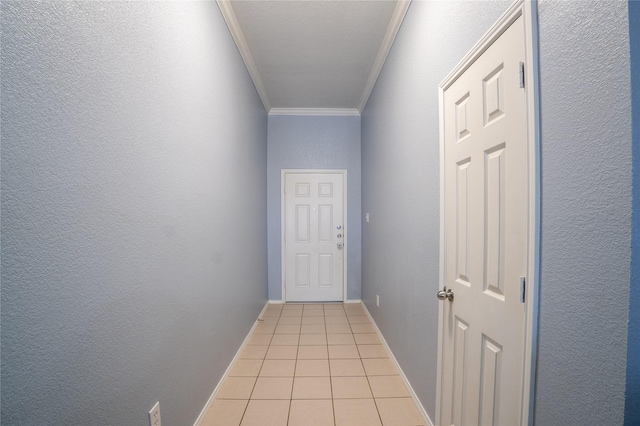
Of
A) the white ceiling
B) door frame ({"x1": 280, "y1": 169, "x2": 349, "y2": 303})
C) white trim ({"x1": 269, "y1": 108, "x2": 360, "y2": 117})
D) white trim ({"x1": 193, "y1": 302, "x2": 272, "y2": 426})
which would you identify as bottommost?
white trim ({"x1": 193, "y1": 302, "x2": 272, "y2": 426})

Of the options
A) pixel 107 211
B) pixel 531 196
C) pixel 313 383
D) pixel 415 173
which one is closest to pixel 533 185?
pixel 531 196

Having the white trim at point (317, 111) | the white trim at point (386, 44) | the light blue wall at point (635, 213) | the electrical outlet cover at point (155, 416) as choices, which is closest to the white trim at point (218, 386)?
the electrical outlet cover at point (155, 416)

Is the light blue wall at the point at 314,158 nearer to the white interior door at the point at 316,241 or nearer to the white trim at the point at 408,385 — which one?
the white interior door at the point at 316,241

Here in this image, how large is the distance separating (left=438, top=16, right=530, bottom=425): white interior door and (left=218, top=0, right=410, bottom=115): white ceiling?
1.29 metres

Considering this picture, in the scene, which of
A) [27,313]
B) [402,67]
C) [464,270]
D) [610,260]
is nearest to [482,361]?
[464,270]

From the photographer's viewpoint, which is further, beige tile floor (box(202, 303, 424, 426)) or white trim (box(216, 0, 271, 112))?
white trim (box(216, 0, 271, 112))

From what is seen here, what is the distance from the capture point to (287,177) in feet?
13.1

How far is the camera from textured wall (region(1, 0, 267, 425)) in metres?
0.64

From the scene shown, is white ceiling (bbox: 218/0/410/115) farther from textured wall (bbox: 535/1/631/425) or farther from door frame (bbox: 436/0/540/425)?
textured wall (bbox: 535/1/631/425)

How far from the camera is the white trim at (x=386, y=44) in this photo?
201cm

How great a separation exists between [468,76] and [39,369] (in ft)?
5.93

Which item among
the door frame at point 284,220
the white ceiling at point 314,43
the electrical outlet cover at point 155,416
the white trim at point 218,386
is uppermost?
the white ceiling at point 314,43

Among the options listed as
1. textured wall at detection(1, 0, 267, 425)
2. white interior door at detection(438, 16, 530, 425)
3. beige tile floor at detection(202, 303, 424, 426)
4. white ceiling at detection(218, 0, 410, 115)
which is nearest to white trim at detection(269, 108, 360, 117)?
white ceiling at detection(218, 0, 410, 115)

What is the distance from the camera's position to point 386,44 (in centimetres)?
244
